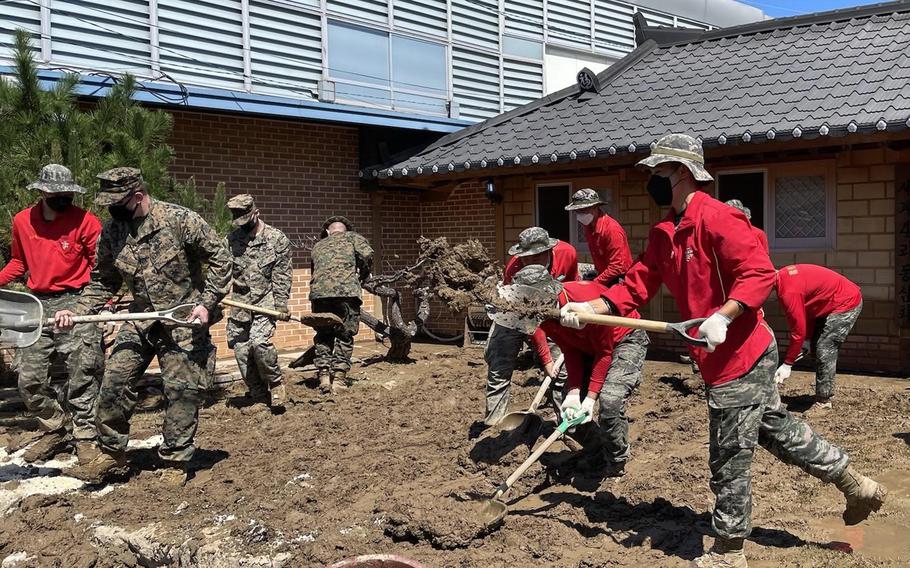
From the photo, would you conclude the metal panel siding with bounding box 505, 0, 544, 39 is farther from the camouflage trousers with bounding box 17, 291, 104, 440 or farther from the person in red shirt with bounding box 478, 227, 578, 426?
the camouflage trousers with bounding box 17, 291, 104, 440

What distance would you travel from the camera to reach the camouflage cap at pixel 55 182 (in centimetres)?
554

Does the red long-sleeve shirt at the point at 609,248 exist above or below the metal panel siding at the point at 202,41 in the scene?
below

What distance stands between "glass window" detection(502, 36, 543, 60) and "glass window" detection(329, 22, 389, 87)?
2.87m

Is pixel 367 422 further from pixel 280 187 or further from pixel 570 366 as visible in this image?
pixel 280 187

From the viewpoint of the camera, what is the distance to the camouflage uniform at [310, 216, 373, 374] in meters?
7.86

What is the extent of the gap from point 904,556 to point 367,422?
4.11 metres

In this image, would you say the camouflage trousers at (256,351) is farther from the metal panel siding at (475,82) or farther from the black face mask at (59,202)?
the metal panel siding at (475,82)

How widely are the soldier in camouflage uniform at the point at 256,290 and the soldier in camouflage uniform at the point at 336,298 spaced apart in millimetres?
628

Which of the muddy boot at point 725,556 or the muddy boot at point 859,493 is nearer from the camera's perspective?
the muddy boot at point 725,556

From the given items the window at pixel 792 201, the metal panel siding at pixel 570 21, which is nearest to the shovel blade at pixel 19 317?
the window at pixel 792 201

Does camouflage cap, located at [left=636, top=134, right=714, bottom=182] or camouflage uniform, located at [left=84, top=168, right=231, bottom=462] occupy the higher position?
camouflage cap, located at [left=636, top=134, right=714, bottom=182]

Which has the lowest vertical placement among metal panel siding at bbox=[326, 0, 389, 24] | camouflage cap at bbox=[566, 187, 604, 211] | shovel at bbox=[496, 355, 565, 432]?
shovel at bbox=[496, 355, 565, 432]

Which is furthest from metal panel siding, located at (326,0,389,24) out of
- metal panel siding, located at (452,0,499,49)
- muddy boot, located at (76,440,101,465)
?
muddy boot, located at (76,440,101,465)

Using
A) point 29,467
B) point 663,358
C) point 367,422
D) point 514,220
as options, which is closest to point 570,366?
point 367,422
